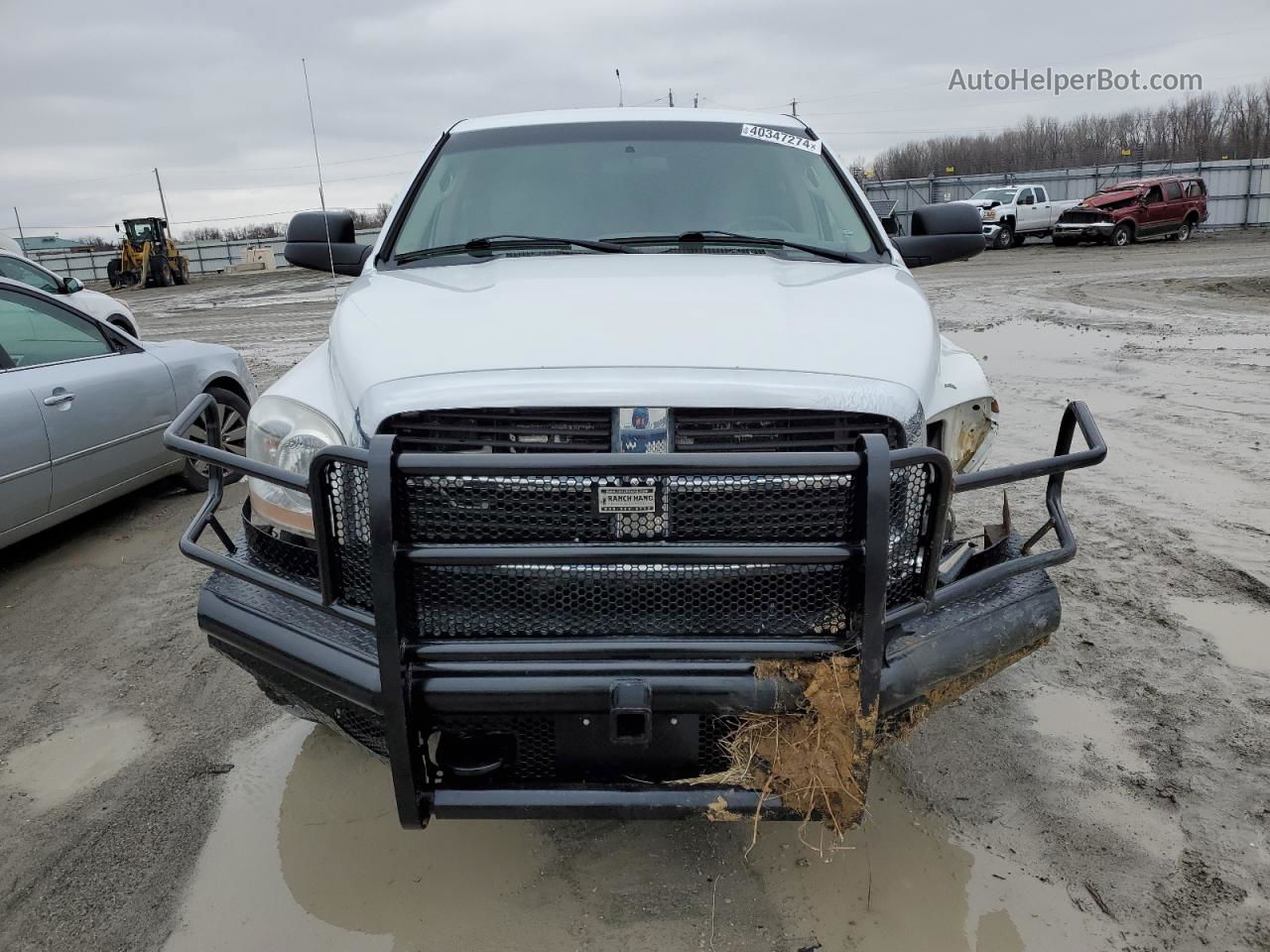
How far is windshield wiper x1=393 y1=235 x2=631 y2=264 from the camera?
132 inches

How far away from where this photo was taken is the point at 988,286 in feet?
Answer: 60.1

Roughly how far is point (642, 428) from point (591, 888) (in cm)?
132

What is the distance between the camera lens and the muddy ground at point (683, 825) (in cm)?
245

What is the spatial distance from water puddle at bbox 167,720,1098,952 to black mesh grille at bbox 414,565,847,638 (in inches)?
34.7

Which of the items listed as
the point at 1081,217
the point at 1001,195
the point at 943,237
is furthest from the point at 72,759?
the point at 1001,195

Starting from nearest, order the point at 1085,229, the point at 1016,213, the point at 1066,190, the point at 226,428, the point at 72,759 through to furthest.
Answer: the point at 72,759 → the point at 226,428 → the point at 1085,229 → the point at 1016,213 → the point at 1066,190

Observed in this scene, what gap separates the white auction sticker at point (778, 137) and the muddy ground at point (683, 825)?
233 centimetres

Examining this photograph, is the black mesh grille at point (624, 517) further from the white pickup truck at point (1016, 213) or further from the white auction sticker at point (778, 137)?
the white pickup truck at point (1016, 213)

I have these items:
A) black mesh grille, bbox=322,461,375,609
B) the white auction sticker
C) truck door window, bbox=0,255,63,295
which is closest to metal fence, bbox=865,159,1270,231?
truck door window, bbox=0,255,63,295

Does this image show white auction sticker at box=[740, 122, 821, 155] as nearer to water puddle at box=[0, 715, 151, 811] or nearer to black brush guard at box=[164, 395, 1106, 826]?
black brush guard at box=[164, 395, 1106, 826]

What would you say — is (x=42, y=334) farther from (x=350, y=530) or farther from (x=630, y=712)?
(x=630, y=712)

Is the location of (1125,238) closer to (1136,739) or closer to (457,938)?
(1136,739)

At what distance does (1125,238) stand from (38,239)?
56645 millimetres

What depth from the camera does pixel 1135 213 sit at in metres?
27.0
